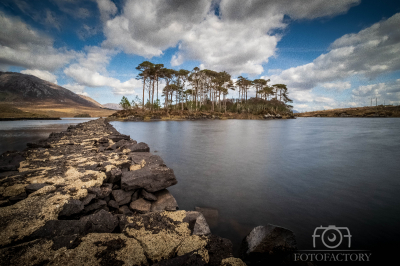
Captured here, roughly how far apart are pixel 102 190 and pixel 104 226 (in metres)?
1.44

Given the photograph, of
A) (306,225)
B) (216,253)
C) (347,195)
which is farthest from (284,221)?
(347,195)

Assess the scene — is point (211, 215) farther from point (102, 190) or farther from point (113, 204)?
point (102, 190)

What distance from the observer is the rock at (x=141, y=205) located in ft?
12.6

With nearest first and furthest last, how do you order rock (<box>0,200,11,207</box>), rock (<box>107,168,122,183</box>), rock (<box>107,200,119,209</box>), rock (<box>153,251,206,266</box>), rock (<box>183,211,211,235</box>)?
rock (<box>153,251,206,266</box>)
rock (<box>183,211,211,235</box>)
rock (<box>0,200,11,207</box>)
rock (<box>107,200,119,209</box>)
rock (<box>107,168,122,183</box>)

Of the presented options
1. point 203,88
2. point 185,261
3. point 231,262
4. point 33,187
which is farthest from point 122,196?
point 203,88

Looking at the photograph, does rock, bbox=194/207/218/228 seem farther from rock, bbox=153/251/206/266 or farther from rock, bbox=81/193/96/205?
rock, bbox=81/193/96/205

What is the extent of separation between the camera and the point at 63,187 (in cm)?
364

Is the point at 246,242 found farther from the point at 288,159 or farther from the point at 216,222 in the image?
the point at 288,159

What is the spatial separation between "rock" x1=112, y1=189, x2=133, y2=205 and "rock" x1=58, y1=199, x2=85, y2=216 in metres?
0.82

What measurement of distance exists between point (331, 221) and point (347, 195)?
1819mm

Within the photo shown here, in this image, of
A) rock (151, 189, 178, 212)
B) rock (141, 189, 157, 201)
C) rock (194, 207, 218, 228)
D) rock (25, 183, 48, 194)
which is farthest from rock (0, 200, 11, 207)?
rock (194, 207, 218, 228)

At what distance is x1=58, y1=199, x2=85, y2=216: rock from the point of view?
2.91 metres

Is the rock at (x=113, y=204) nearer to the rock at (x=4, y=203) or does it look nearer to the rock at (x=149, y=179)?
the rock at (x=149, y=179)

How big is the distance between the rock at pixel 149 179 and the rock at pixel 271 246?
254 cm
